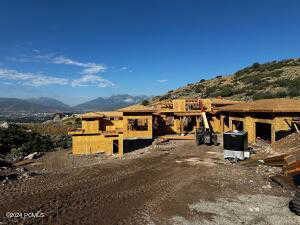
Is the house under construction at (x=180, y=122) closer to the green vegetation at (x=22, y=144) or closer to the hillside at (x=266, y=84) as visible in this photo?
the green vegetation at (x=22, y=144)

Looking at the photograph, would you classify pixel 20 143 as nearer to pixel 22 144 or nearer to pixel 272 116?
pixel 22 144

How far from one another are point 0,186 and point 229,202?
13228 mm

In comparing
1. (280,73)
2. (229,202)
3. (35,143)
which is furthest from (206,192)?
(280,73)

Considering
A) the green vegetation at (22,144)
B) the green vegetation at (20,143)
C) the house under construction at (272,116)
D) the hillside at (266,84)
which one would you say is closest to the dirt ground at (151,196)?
the house under construction at (272,116)

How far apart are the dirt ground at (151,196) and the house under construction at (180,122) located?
6.24m

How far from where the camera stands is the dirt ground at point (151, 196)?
1135 cm

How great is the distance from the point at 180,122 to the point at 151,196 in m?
21.1

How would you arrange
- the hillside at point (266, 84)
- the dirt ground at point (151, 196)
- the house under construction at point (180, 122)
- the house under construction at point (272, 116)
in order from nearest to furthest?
the dirt ground at point (151, 196), the house under construction at point (272, 116), the house under construction at point (180, 122), the hillside at point (266, 84)

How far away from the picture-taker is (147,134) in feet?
99.2

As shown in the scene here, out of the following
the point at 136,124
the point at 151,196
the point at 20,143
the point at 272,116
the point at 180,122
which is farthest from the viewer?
the point at 20,143

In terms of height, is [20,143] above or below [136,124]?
below

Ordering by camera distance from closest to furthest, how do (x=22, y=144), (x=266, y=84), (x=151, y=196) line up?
(x=151, y=196)
(x=22, y=144)
(x=266, y=84)

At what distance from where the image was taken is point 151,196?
45.8 feet

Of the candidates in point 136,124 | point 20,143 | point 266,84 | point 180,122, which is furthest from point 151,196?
point 266,84
